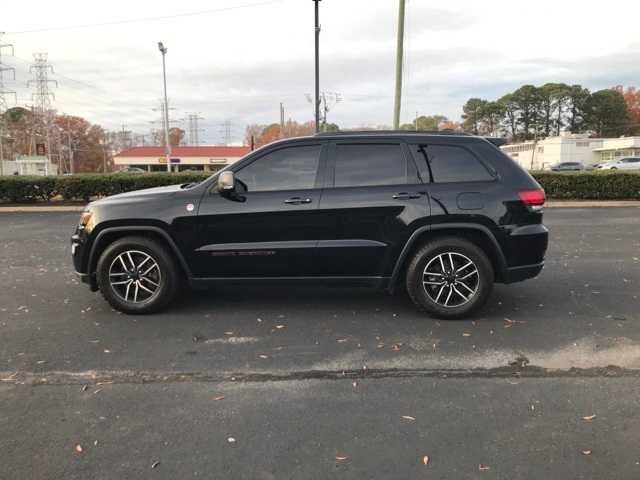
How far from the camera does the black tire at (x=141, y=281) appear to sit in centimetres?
512

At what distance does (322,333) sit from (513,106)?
4985 inches

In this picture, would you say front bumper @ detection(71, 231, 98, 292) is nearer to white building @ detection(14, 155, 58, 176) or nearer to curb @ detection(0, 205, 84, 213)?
curb @ detection(0, 205, 84, 213)

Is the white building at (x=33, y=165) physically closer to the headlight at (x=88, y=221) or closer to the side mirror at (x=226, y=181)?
the headlight at (x=88, y=221)

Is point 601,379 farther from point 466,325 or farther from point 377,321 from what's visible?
point 377,321

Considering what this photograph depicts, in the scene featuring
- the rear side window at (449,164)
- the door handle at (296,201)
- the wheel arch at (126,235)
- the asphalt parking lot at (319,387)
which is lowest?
the asphalt parking lot at (319,387)

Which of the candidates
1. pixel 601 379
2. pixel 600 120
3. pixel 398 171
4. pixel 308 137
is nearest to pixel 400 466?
pixel 601 379

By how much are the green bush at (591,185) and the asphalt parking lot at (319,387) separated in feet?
46.8

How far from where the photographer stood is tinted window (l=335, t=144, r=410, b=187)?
16.6 feet

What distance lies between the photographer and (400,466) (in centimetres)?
273

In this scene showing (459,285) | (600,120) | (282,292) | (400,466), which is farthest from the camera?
(600,120)

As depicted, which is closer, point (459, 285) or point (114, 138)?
point (459, 285)

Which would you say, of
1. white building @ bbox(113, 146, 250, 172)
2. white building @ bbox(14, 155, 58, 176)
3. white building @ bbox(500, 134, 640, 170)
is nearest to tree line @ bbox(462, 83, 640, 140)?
white building @ bbox(500, 134, 640, 170)

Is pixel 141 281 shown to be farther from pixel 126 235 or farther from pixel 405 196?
pixel 405 196

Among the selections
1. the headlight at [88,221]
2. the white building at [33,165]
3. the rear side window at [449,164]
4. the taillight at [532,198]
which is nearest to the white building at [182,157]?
the white building at [33,165]
